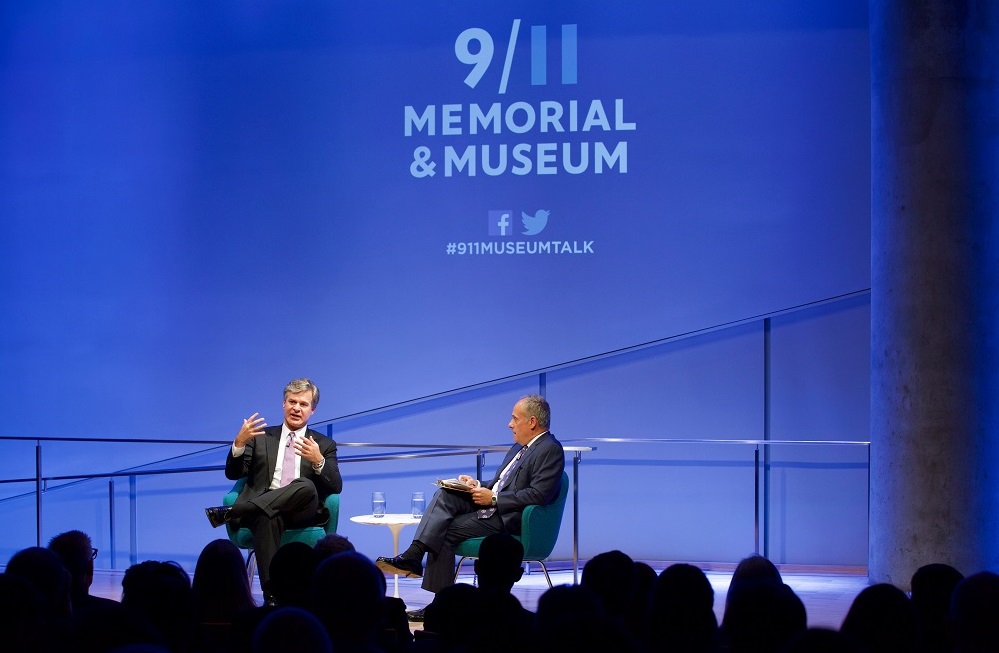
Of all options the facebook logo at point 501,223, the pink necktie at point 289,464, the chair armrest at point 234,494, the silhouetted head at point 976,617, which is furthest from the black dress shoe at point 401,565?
the silhouetted head at point 976,617

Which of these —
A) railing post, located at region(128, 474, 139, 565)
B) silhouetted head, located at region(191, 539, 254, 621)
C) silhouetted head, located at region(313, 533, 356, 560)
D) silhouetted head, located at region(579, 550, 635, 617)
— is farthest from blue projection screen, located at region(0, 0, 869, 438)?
silhouetted head, located at region(191, 539, 254, 621)

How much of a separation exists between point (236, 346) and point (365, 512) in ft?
4.58

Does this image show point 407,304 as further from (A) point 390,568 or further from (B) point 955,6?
(B) point 955,6

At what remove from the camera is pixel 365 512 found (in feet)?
25.4

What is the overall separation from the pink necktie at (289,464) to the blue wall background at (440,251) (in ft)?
5.69

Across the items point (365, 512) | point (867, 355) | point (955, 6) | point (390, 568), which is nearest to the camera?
point (390, 568)

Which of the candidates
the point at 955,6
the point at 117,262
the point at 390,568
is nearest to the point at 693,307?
the point at 955,6

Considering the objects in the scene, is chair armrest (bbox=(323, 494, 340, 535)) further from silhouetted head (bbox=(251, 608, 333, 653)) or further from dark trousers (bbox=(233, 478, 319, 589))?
silhouetted head (bbox=(251, 608, 333, 653))

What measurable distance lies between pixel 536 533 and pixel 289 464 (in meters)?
1.30

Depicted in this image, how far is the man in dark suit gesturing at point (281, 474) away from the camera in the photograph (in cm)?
548

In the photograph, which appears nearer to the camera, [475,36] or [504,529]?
[504,529]

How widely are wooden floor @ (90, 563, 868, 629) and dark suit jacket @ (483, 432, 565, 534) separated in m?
0.48

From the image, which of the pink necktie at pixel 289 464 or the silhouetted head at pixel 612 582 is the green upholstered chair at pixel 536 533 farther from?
the silhouetted head at pixel 612 582

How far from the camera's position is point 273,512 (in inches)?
215
